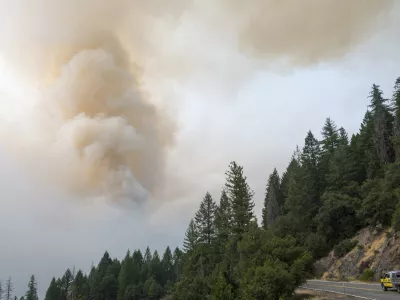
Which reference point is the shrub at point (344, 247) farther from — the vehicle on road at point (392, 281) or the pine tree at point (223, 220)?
the vehicle on road at point (392, 281)

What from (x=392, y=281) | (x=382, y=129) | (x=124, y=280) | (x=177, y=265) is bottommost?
(x=124, y=280)

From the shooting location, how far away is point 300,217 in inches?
2699

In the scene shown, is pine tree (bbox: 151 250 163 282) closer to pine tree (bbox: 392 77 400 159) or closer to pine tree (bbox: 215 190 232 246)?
pine tree (bbox: 215 190 232 246)

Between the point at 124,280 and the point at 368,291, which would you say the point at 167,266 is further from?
the point at 368,291

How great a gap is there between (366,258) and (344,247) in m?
7.30

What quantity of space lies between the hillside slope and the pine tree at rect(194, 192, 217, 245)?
2392 centimetres

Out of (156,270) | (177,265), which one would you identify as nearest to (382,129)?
(177,265)

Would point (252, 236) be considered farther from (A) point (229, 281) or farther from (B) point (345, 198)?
(B) point (345, 198)

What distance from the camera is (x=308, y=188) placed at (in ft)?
242

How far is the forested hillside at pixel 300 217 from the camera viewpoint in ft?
110

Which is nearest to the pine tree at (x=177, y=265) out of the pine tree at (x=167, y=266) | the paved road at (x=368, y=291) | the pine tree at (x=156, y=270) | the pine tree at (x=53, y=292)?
the pine tree at (x=167, y=266)

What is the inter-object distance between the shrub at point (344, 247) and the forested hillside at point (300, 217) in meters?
0.16

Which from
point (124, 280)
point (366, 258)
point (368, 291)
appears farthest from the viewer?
point (124, 280)

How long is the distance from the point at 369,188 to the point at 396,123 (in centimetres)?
1269
